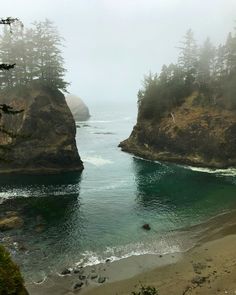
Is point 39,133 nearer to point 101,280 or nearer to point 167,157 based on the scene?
point 167,157

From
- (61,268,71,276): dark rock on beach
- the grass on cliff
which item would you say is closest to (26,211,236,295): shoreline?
(61,268,71,276): dark rock on beach

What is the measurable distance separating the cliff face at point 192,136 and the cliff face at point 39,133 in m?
23.6

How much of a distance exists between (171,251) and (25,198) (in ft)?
100

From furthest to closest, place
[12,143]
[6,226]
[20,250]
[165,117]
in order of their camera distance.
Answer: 1. [165,117]
2. [12,143]
3. [6,226]
4. [20,250]

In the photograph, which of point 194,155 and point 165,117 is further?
point 165,117

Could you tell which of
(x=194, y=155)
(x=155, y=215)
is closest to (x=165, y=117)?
(x=194, y=155)

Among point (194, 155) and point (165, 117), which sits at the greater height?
point (165, 117)

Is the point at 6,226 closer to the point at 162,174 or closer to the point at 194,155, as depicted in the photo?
the point at 162,174

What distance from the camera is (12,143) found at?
84.0 metres

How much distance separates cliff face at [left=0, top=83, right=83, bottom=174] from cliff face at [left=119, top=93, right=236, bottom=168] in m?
23.6

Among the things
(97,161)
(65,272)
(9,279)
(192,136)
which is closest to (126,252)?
(65,272)

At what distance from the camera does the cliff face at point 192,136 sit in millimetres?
91688

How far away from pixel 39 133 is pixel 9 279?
61.4 meters

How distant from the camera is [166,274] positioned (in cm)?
4266
